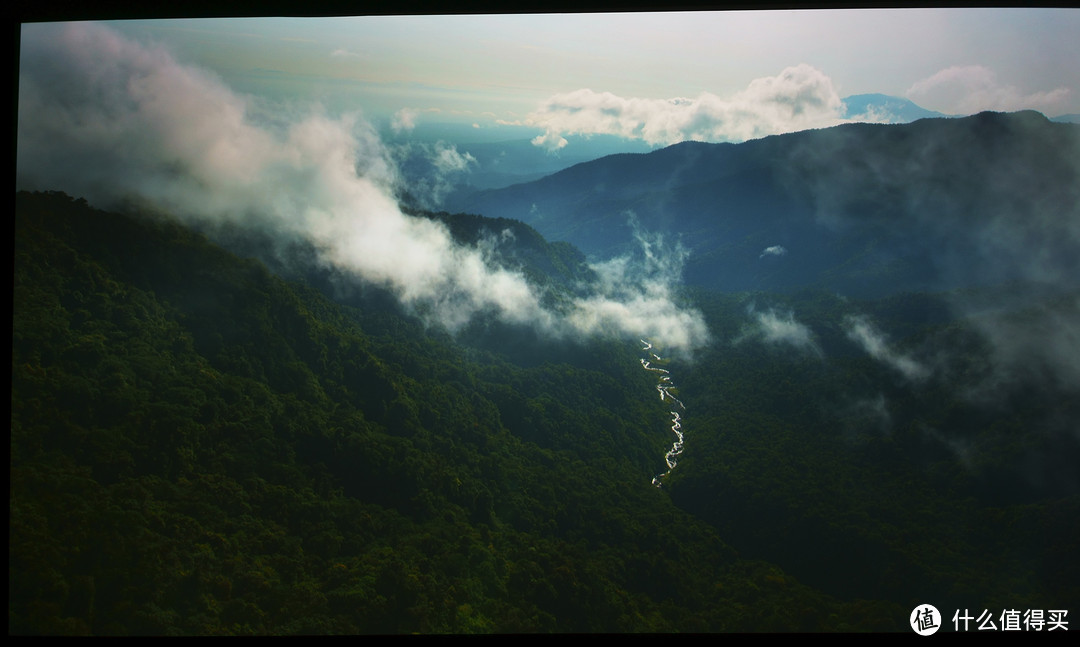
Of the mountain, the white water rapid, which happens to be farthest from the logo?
the mountain

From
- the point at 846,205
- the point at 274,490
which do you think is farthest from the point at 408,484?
the point at 846,205

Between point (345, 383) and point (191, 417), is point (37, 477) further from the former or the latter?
point (345, 383)

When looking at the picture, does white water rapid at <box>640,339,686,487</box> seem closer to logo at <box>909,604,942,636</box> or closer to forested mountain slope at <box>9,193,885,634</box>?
forested mountain slope at <box>9,193,885,634</box>

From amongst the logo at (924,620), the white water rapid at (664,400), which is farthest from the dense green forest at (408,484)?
the logo at (924,620)

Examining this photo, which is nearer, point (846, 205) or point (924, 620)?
point (924, 620)

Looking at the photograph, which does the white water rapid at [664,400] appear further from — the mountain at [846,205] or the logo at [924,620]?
the logo at [924,620]

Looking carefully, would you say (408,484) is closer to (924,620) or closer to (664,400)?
(924,620)
